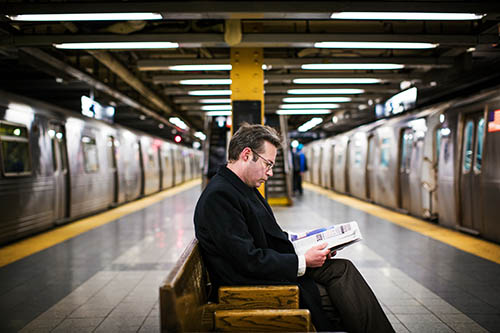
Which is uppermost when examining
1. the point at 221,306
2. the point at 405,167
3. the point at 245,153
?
the point at 245,153

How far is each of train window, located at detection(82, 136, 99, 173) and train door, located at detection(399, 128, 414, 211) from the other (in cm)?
730

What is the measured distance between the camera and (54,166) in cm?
742

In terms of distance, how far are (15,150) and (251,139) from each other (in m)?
5.35

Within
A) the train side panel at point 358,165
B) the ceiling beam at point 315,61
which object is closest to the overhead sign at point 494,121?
the ceiling beam at point 315,61

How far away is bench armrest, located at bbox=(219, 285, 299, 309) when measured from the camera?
1850 millimetres

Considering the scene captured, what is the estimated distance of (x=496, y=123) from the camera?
563cm

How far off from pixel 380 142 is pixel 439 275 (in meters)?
7.02

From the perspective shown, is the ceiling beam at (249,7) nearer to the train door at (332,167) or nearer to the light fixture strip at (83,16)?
the light fixture strip at (83,16)

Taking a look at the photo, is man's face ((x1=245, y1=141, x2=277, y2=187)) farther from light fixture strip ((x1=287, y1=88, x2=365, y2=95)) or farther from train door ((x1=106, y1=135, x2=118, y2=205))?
train door ((x1=106, y1=135, x2=118, y2=205))

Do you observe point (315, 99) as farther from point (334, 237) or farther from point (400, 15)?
point (334, 237)

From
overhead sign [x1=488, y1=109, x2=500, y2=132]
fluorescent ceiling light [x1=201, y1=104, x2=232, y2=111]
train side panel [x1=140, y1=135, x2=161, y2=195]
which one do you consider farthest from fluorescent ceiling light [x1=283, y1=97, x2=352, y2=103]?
train side panel [x1=140, y1=135, x2=161, y2=195]

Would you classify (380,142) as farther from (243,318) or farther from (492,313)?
(243,318)

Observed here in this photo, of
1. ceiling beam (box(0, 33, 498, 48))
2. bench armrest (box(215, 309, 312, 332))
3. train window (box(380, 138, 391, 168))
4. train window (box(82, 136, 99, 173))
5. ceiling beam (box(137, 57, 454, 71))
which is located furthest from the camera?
train window (box(380, 138, 391, 168))

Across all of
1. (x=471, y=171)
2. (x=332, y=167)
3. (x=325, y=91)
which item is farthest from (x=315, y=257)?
(x=332, y=167)
